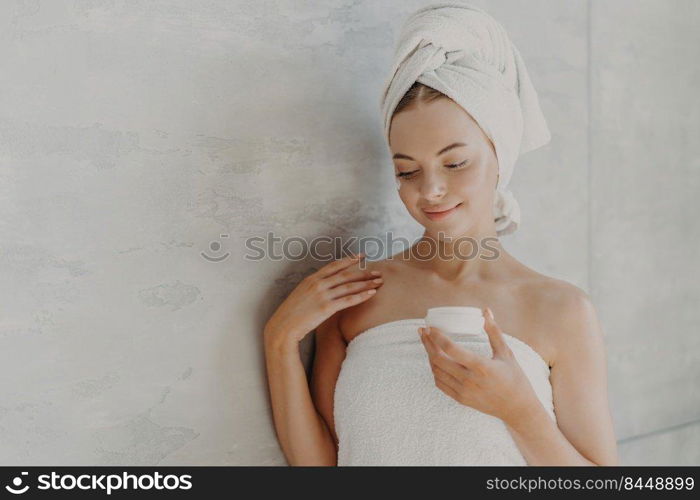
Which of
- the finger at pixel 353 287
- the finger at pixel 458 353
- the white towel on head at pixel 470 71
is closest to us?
the finger at pixel 458 353

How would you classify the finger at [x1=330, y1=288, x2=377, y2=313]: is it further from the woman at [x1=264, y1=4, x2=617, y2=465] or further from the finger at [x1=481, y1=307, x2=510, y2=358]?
the finger at [x1=481, y1=307, x2=510, y2=358]

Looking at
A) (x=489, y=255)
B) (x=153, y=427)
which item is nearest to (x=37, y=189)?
(x=153, y=427)

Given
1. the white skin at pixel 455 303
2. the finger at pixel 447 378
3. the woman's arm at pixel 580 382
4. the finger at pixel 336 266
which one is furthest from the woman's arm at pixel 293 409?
Result: the woman's arm at pixel 580 382

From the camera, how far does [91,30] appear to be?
1.16 meters

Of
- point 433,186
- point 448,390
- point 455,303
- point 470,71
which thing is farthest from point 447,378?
point 470,71

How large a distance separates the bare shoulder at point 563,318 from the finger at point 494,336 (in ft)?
0.50

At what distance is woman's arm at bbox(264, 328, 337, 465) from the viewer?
130 cm

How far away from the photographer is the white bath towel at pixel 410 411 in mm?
1169

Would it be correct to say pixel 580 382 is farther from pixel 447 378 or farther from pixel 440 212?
pixel 440 212

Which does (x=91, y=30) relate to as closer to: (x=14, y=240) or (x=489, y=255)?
(x=14, y=240)
